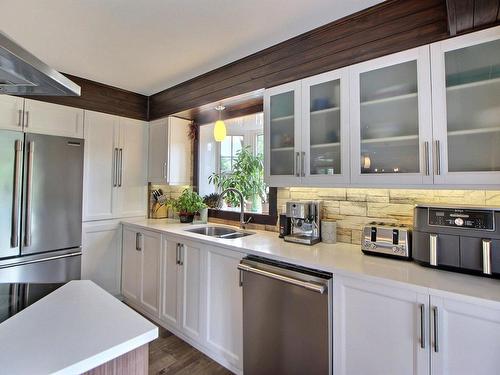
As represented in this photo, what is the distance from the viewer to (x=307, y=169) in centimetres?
187

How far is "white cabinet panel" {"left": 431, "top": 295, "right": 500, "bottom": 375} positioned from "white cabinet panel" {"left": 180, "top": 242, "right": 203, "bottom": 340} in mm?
1500

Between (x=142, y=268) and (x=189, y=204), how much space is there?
2.60 feet

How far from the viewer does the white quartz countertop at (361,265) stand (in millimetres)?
1145

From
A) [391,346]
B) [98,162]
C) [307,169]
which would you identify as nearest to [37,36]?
[98,162]

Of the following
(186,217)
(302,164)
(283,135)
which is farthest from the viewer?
(186,217)

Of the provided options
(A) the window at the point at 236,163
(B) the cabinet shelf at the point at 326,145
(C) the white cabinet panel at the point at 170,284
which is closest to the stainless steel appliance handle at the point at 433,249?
(B) the cabinet shelf at the point at 326,145

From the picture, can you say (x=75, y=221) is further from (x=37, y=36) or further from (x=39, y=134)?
(x=37, y=36)

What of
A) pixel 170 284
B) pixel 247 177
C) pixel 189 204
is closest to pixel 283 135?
pixel 247 177

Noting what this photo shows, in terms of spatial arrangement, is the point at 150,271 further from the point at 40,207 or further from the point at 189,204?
the point at 40,207

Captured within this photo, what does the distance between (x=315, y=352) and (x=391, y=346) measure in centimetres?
39

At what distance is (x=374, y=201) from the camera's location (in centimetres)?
184

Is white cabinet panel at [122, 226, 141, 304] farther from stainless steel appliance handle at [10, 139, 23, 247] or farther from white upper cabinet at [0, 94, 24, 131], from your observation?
white upper cabinet at [0, 94, 24, 131]

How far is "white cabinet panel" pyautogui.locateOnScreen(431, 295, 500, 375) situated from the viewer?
3.38ft

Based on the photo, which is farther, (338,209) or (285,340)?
(338,209)
